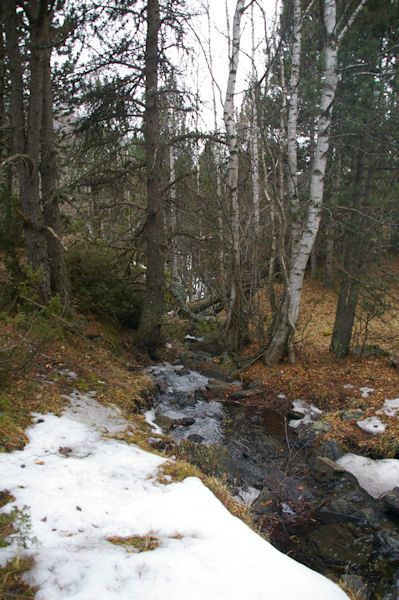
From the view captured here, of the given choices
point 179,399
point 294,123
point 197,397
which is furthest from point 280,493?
point 294,123

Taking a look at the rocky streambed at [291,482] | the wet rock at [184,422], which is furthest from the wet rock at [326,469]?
the wet rock at [184,422]

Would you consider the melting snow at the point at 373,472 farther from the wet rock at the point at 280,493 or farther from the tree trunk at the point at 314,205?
the tree trunk at the point at 314,205

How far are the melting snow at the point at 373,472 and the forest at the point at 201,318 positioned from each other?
0.03m

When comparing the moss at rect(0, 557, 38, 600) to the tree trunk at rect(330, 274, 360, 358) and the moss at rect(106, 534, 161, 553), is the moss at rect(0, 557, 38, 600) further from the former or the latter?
the tree trunk at rect(330, 274, 360, 358)

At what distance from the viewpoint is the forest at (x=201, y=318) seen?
415cm

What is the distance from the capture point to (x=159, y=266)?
29.9ft

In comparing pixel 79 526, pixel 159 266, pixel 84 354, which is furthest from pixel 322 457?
pixel 159 266

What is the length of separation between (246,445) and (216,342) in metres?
6.14

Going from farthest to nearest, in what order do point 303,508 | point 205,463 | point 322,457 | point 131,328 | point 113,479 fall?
point 131,328, point 322,457, point 205,463, point 303,508, point 113,479

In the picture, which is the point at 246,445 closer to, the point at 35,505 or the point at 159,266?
the point at 35,505

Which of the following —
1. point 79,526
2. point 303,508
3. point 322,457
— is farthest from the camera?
point 322,457

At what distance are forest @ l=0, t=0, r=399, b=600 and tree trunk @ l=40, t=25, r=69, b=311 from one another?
0.13 ft

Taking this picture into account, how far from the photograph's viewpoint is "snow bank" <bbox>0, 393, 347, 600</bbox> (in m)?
2.38

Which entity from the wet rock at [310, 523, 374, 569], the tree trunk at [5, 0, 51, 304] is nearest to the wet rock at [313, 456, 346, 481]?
the wet rock at [310, 523, 374, 569]
